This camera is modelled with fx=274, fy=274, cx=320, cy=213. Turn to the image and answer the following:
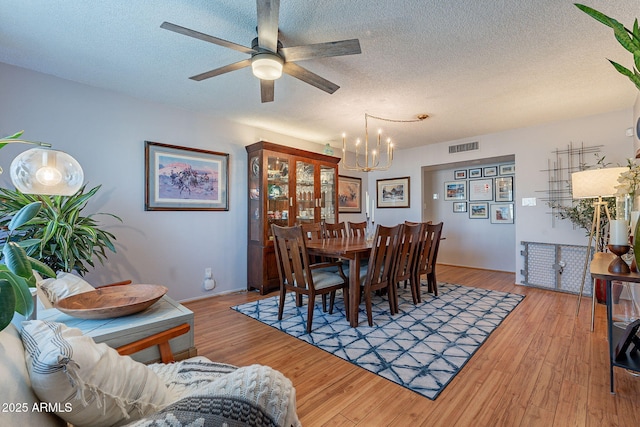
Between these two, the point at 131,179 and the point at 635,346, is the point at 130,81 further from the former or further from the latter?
the point at 635,346

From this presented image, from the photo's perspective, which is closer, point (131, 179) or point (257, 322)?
point (257, 322)

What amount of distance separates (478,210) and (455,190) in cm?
60

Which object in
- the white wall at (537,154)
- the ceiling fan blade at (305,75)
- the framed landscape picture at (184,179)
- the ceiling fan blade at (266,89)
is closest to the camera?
the ceiling fan blade at (305,75)

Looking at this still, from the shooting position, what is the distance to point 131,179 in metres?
3.03

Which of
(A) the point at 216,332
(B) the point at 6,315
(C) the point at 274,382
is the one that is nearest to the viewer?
(B) the point at 6,315

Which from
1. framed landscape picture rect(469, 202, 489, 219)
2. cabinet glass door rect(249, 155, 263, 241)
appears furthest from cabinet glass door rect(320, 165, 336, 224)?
framed landscape picture rect(469, 202, 489, 219)

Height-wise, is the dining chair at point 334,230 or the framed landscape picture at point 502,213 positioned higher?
the framed landscape picture at point 502,213

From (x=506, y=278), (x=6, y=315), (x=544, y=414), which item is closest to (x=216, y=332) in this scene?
(x=6, y=315)

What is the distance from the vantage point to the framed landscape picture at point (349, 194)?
5508 mm

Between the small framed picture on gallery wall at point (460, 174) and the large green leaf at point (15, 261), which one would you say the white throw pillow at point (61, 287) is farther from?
the small framed picture on gallery wall at point (460, 174)

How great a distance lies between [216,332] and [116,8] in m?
2.53

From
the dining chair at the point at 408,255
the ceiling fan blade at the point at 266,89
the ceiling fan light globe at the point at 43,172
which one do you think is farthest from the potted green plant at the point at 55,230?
the dining chair at the point at 408,255

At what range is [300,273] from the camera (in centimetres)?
256

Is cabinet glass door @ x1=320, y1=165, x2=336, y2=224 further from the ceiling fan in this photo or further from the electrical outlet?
the ceiling fan
